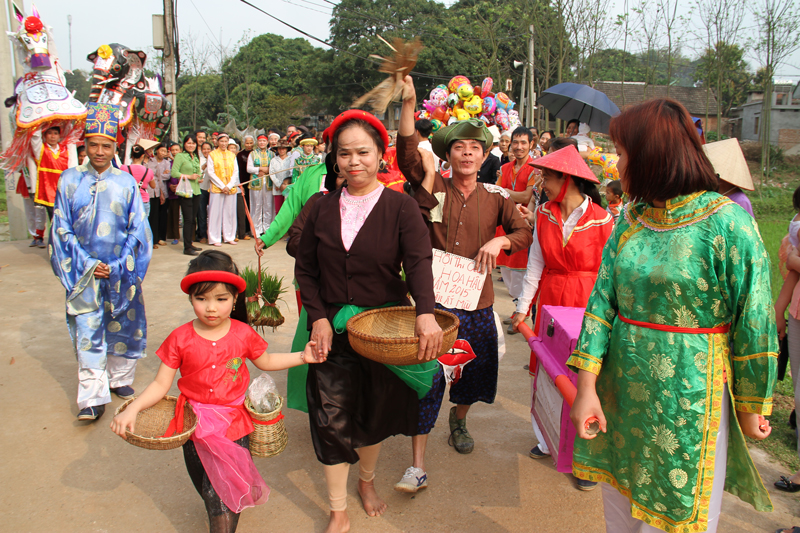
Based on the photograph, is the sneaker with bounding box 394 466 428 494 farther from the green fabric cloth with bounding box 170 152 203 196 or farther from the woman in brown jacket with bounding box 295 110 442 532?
the green fabric cloth with bounding box 170 152 203 196

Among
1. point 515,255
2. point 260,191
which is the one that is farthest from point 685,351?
point 260,191

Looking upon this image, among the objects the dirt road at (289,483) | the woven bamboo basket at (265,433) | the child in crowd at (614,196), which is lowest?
the dirt road at (289,483)

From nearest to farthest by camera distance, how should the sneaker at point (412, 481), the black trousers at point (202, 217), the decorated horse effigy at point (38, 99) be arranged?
the sneaker at point (412, 481) < the decorated horse effigy at point (38, 99) < the black trousers at point (202, 217)

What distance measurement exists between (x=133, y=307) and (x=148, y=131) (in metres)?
7.11

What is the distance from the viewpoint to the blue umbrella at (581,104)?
8.11 m

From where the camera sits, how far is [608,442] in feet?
6.81

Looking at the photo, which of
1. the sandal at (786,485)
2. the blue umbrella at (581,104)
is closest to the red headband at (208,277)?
the sandal at (786,485)

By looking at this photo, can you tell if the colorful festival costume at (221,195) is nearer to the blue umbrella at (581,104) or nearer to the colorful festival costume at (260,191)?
the colorful festival costume at (260,191)

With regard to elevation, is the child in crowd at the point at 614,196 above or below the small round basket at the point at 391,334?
above

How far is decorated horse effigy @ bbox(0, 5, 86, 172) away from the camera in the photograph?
24.5 feet

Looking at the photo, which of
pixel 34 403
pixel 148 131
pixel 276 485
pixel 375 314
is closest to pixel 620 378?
pixel 375 314

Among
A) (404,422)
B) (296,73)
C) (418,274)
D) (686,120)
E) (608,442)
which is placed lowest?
(404,422)

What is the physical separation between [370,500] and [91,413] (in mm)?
2163

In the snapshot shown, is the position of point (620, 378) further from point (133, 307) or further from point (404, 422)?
point (133, 307)
